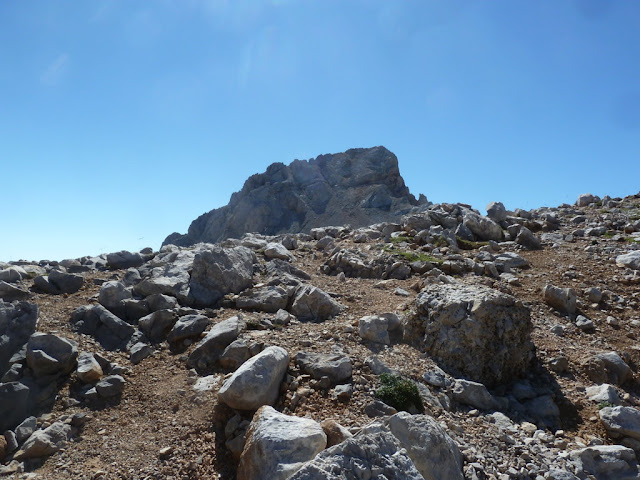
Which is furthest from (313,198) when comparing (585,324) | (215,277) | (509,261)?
(585,324)

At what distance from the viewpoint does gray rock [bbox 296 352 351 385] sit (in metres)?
10.1

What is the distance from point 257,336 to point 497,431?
6141 mm

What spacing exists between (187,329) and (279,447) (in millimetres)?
6687

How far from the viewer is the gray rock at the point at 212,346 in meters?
11.6

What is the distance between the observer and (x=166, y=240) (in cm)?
14212

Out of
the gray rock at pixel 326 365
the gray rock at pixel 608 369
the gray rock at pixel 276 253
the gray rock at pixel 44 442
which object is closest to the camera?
the gray rock at pixel 44 442

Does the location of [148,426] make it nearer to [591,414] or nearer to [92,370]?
[92,370]

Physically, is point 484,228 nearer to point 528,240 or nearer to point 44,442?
point 528,240

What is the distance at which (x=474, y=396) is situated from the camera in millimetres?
10523

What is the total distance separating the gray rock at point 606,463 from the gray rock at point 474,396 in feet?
6.73

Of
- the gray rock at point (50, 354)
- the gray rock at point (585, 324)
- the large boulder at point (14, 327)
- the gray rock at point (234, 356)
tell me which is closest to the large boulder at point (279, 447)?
the gray rock at point (234, 356)

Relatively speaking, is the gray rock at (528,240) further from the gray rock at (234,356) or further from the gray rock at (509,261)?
the gray rock at (234,356)

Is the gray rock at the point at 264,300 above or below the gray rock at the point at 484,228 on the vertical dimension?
below

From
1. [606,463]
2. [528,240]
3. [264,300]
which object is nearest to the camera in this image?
[606,463]
